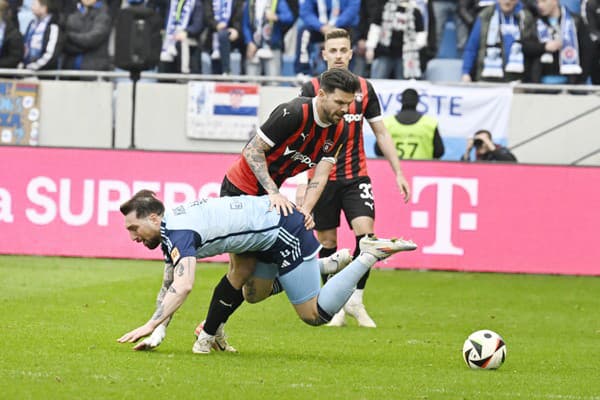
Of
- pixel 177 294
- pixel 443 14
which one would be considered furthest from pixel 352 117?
pixel 443 14

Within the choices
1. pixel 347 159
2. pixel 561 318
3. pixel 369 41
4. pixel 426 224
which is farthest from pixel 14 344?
pixel 369 41

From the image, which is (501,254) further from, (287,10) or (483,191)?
(287,10)

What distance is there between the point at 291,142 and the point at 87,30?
1212 centimetres

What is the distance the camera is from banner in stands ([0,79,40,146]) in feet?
69.9

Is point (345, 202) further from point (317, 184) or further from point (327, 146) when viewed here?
point (327, 146)

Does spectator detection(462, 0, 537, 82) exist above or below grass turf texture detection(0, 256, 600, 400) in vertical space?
above

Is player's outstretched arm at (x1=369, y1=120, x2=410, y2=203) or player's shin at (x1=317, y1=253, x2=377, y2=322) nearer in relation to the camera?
player's shin at (x1=317, y1=253, x2=377, y2=322)

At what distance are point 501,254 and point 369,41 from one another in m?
4.45

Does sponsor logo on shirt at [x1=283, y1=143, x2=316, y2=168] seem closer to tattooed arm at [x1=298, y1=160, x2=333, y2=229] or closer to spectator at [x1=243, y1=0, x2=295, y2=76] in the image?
tattooed arm at [x1=298, y1=160, x2=333, y2=229]

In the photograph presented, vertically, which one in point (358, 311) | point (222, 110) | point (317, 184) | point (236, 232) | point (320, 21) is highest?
point (320, 21)

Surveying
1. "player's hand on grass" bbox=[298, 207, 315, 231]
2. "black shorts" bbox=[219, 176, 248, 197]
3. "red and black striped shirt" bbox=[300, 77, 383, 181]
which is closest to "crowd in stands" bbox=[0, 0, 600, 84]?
"red and black striped shirt" bbox=[300, 77, 383, 181]

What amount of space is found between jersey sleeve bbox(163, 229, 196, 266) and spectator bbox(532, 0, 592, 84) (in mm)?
12671

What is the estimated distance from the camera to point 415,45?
20844 millimetres

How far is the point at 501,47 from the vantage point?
2078 centimetres
